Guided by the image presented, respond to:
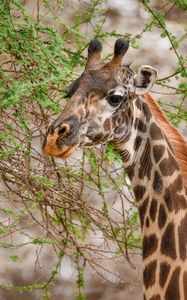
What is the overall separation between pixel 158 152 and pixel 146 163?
0.09m

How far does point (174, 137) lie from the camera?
4695mm

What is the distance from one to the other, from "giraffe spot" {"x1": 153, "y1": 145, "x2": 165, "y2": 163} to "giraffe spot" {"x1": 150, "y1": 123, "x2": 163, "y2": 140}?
0.05 m

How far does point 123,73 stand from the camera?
456 cm

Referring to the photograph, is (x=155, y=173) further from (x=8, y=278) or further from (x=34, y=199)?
(x=8, y=278)

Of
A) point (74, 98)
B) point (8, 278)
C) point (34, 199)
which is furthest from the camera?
point (8, 278)

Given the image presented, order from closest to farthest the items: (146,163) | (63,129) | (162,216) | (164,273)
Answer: (63,129)
(164,273)
(162,216)
(146,163)

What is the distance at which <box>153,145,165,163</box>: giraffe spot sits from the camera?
459 cm

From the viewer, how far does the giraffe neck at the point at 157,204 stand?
438cm

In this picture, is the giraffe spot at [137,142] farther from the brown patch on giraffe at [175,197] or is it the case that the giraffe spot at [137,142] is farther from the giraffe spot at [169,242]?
the giraffe spot at [169,242]

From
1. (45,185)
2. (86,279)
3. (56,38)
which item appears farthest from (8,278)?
(56,38)

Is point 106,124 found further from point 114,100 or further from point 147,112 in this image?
point 147,112

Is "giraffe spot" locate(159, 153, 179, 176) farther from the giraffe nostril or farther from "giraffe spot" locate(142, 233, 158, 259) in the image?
the giraffe nostril

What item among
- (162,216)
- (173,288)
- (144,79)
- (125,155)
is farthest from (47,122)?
(173,288)

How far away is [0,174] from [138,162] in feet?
3.63
